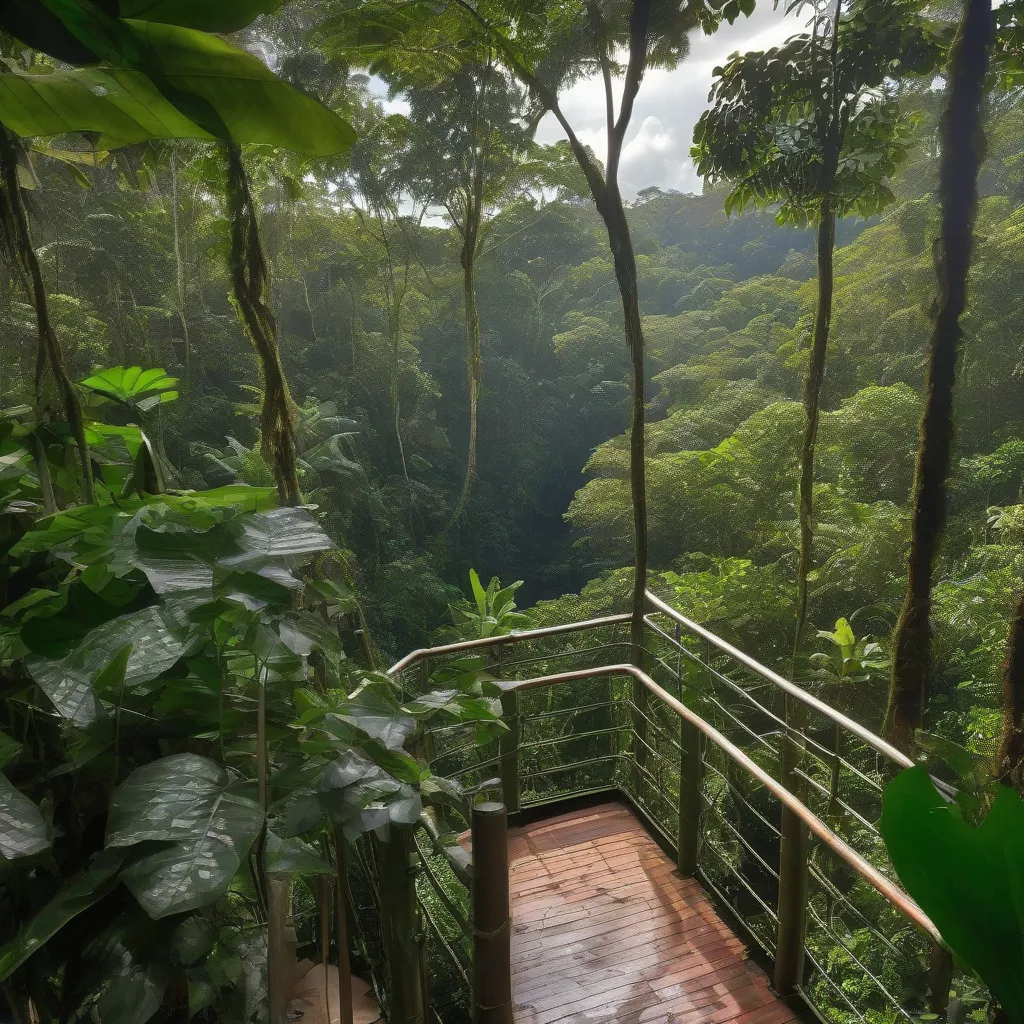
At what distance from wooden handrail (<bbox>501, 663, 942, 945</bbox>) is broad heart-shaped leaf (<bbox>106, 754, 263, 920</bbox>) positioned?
664 mm

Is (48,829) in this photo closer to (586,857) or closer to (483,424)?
(586,857)

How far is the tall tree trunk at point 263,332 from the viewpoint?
2156 millimetres

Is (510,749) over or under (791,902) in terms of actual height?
over

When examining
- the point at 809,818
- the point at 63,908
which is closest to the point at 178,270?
the point at 809,818

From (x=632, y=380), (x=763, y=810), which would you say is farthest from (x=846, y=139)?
(x=763, y=810)

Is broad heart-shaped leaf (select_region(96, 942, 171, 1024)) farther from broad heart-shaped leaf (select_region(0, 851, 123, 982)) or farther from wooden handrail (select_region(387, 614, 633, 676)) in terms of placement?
wooden handrail (select_region(387, 614, 633, 676))

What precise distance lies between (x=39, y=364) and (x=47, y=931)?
0.90 meters

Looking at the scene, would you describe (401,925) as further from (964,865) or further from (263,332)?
(263,332)

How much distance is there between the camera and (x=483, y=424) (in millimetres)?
19375

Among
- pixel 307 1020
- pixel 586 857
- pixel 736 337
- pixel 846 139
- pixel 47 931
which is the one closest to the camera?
pixel 47 931

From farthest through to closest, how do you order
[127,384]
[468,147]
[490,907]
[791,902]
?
[468,147] → [791,902] → [127,384] → [490,907]

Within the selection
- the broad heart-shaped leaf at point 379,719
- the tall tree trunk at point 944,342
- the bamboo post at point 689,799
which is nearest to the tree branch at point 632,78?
the tall tree trunk at point 944,342

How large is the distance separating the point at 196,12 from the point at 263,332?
5.13ft

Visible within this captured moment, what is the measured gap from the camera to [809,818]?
157cm
